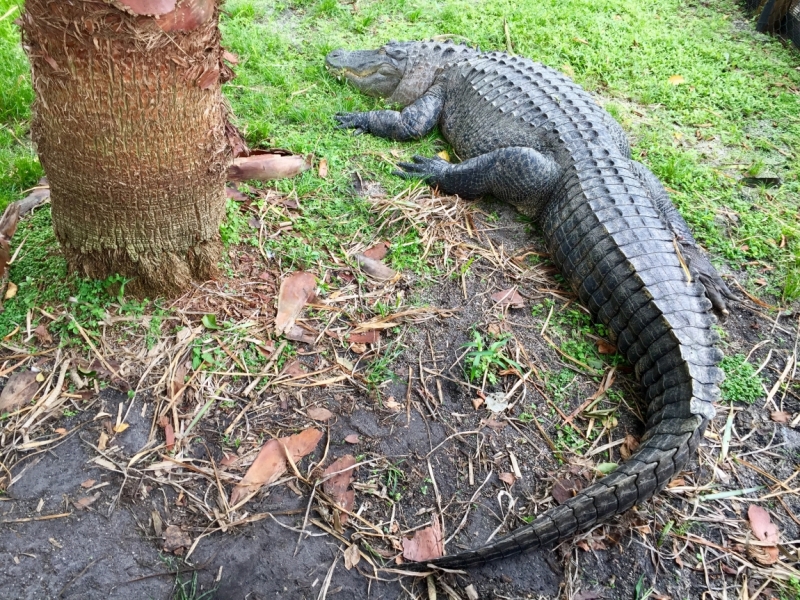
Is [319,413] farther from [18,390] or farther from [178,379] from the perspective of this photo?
[18,390]

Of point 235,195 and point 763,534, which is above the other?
point 235,195

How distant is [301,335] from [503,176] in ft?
5.35

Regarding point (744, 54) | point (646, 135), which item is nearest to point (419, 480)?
point (646, 135)

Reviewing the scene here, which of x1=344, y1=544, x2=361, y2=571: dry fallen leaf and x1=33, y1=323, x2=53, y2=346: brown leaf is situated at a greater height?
x1=33, y1=323, x2=53, y2=346: brown leaf

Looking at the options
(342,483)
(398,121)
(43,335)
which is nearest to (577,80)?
(398,121)

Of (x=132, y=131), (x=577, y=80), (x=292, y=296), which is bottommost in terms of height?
(x=292, y=296)

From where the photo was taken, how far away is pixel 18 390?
6.98 ft

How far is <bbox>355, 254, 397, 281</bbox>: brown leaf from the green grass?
79 millimetres

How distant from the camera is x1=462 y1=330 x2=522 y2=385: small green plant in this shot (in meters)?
2.47

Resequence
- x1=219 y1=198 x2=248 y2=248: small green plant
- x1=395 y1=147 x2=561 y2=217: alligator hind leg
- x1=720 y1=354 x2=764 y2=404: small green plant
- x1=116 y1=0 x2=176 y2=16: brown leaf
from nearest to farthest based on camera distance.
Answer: x1=116 y1=0 x2=176 y2=16: brown leaf → x1=720 y1=354 x2=764 y2=404: small green plant → x1=219 y1=198 x2=248 y2=248: small green plant → x1=395 y1=147 x2=561 y2=217: alligator hind leg

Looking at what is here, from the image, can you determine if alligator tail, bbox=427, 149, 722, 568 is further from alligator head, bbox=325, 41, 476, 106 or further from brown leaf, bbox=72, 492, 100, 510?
alligator head, bbox=325, 41, 476, 106

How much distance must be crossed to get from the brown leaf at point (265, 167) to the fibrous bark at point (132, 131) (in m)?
0.73

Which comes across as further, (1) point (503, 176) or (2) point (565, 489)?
(1) point (503, 176)

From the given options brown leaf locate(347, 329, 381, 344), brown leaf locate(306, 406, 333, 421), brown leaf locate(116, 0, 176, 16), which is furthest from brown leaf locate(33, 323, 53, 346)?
brown leaf locate(116, 0, 176, 16)
